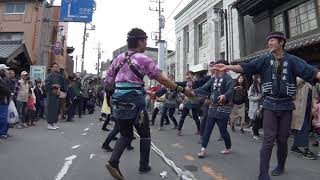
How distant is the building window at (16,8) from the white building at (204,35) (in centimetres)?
1276

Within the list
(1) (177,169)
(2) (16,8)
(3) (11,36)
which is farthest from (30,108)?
(2) (16,8)

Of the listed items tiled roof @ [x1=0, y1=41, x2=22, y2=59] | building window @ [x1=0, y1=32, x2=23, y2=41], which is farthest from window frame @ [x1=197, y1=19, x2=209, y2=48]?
building window @ [x1=0, y1=32, x2=23, y2=41]

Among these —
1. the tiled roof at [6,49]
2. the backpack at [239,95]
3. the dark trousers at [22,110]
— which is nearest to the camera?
the backpack at [239,95]

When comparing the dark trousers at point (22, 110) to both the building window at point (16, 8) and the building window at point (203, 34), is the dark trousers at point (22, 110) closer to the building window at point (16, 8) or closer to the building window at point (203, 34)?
the building window at point (203, 34)

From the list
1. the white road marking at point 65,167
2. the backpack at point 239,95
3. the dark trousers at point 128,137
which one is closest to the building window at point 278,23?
the backpack at point 239,95

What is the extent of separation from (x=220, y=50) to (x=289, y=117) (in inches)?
799

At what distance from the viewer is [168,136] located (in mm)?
10664

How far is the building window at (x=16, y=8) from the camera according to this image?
2997 cm

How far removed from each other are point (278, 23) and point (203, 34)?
11955 millimetres

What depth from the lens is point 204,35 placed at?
93.6 ft

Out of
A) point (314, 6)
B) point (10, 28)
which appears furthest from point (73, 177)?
point (10, 28)

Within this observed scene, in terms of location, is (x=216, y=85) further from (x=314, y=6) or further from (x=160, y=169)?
(x=314, y=6)

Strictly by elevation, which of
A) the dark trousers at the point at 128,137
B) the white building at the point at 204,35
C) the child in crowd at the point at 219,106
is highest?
the white building at the point at 204,35

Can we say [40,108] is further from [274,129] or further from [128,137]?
[274,129]
